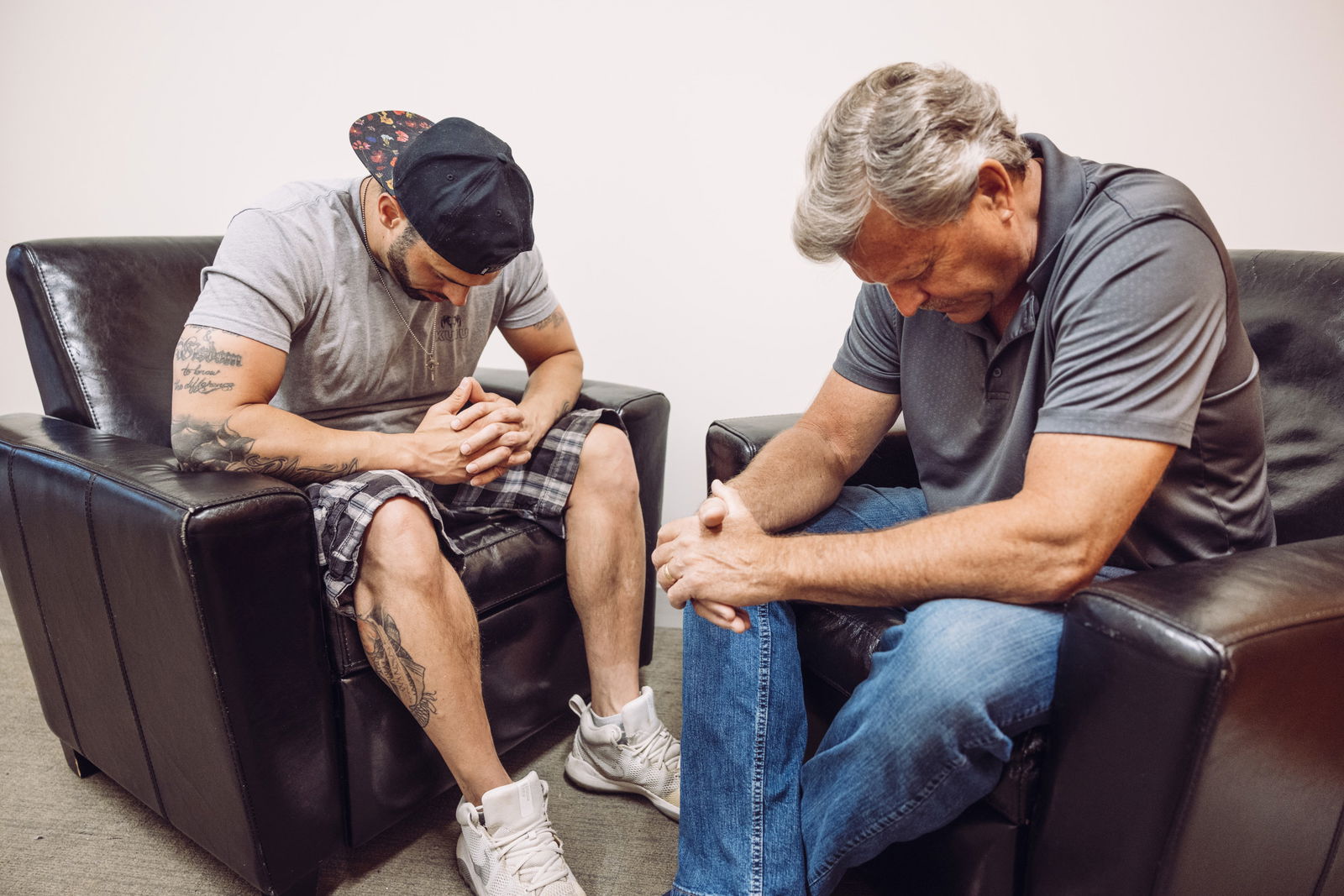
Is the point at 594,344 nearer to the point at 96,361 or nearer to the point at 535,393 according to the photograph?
Result: the point at 535,393

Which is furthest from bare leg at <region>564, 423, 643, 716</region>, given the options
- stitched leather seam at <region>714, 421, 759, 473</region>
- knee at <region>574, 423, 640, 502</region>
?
stitched leather seam at <region>714, 421, 759, 473</region>

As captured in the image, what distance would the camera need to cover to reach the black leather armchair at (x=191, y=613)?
3.34 ft

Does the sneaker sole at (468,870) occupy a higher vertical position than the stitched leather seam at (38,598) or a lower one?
lower

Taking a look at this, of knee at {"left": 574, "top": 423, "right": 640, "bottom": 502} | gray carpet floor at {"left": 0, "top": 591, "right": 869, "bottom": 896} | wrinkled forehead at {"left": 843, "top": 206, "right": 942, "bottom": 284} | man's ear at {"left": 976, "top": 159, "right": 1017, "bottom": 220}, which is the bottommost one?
gray carpet floor at {"left": 0, "top": 591, "right": 869, "bottom": 896}

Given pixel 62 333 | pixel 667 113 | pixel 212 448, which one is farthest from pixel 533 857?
pixel 667 113

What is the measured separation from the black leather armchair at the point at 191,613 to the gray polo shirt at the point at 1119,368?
0.67 meters

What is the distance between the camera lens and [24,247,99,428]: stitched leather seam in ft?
4.55

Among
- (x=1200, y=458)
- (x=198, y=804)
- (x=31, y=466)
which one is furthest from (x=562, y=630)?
(x=1200, y=458)

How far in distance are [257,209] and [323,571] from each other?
60 cm

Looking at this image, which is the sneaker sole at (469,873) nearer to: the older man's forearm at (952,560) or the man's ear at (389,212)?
the older man's forearm at (952,560)

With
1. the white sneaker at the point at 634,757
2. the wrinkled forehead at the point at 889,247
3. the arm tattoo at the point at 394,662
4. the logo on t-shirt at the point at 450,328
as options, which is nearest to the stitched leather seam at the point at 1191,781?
the wrinkled forehead at the point at 889,247

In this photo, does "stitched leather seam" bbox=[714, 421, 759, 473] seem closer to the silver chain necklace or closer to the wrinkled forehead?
the wrinkled forehead

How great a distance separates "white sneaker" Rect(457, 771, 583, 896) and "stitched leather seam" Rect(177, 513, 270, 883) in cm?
28

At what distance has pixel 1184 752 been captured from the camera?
0.71 m
